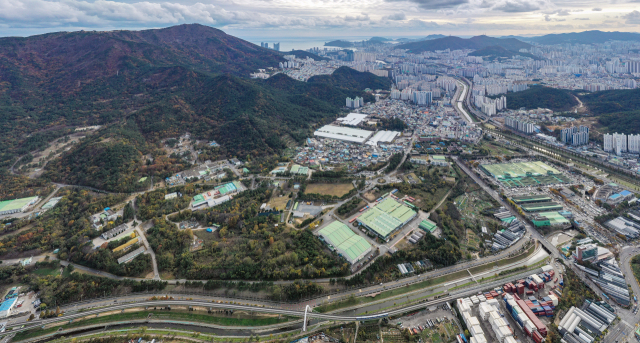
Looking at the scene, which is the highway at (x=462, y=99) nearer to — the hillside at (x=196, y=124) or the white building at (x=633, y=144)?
the white building at (x=633, y=144)

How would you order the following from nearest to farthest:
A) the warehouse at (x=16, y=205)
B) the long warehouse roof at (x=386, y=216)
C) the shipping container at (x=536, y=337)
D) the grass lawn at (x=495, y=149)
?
1. the shipping container at (x=536, y=337)
2. the long warehouse roof at (x=386, y=216)
3. the warehouse at (x=16, y=205)
4. the grass lawn at (x=495, y=149)

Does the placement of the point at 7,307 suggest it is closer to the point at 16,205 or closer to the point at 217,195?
the point at 16,205

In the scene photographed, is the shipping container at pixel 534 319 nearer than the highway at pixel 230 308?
Yes

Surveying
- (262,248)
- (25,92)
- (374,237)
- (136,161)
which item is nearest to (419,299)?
(374,237)

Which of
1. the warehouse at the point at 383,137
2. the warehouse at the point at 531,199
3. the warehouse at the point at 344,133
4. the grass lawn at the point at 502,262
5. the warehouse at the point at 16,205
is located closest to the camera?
the grass lawn at the point at 502,262

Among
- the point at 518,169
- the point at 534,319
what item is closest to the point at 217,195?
the point at 534,319

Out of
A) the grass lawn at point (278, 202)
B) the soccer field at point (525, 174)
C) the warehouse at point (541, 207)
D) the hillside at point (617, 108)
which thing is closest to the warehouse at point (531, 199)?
the warehouse at point (541, 207)
